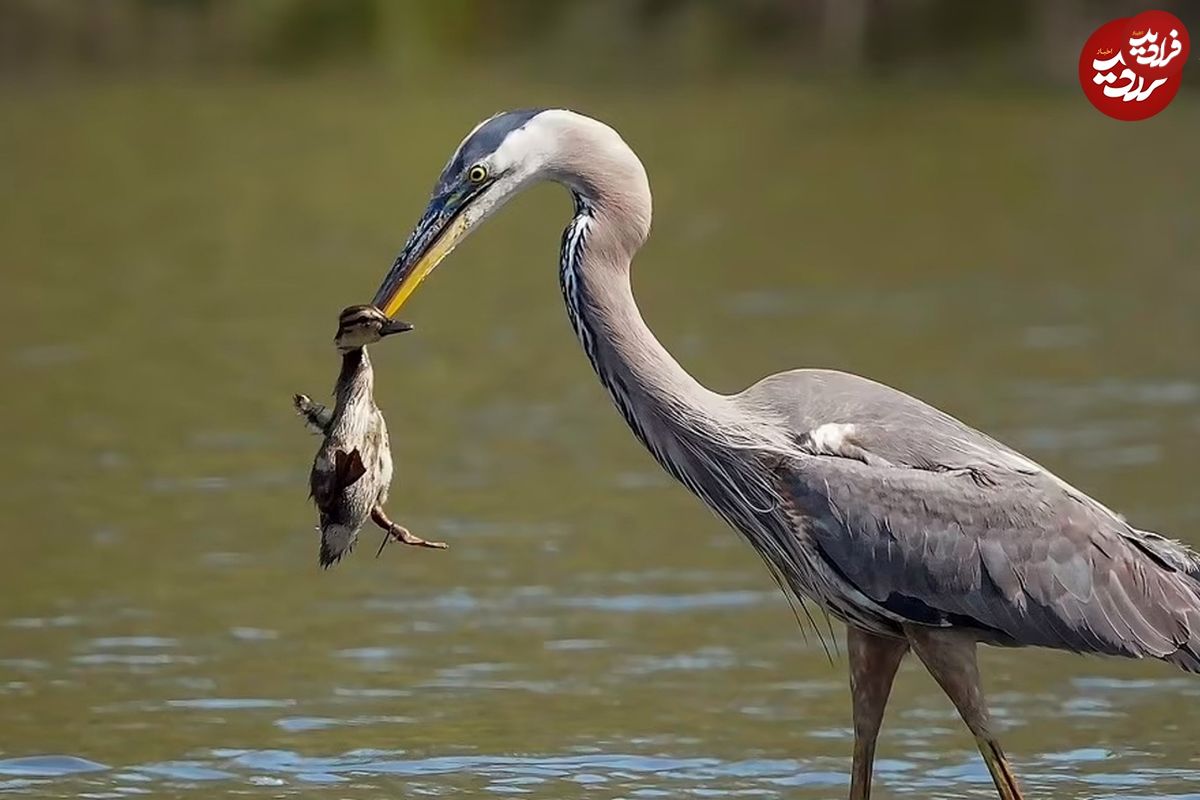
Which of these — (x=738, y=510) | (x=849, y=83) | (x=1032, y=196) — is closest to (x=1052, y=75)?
(x=849, y=83)

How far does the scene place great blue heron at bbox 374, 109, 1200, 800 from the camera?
6766mm

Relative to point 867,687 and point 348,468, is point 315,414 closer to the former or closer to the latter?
point 348,468

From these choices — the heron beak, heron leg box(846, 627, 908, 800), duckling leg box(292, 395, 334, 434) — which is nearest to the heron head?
the heron beak

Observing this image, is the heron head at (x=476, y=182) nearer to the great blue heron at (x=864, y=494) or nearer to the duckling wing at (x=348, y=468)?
the great blue heron at (x=864, y=494)

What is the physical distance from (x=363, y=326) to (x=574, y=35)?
32.8 m

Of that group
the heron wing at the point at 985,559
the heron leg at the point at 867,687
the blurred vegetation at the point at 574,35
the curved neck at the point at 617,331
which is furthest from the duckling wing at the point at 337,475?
the blurred vegetation at the point at 574,35

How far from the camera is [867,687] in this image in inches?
276

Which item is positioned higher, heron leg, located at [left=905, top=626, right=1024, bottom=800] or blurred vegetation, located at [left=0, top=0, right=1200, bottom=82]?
blurred vegetation, located at [left=0, top=0, right=1200, bottom=82]

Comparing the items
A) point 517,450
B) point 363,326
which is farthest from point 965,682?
point 517,450

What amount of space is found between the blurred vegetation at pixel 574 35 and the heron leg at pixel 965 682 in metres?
24.7

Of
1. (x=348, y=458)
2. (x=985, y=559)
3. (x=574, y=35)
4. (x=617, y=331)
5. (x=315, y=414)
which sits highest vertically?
(x=574, y=35)

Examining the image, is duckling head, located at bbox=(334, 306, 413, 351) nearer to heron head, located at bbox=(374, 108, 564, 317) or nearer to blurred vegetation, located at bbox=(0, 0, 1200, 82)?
heron head, located at bbox=(374, 108, 564, 317)

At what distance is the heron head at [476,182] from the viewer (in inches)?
266

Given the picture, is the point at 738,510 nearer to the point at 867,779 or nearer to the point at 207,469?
the point at 867,779
